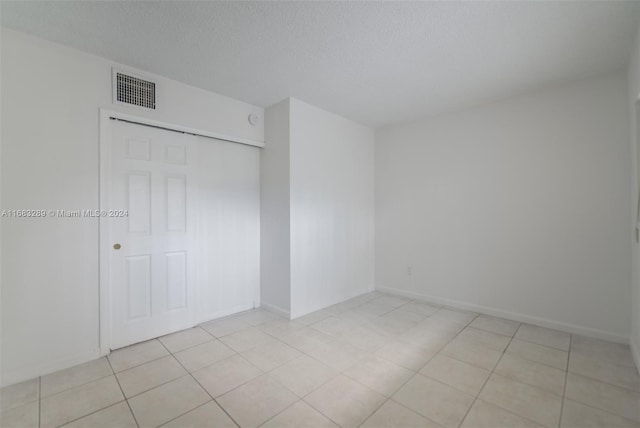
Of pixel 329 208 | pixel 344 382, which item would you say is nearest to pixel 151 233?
pixel 329 208

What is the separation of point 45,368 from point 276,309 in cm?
208

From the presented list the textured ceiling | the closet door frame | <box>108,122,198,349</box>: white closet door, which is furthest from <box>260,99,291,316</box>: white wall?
the closet door frame

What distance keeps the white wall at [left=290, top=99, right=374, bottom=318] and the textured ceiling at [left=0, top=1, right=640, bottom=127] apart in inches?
29.2

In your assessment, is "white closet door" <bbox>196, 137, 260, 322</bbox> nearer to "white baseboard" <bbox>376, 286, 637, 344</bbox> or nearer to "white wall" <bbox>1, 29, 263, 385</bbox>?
"white wall" <bbox>1, 29, 263, 385</bbox>

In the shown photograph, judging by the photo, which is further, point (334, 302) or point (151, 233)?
point (334, 302)

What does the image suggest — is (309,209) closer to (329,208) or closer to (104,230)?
(329,208)

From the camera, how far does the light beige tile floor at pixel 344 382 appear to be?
1.74 meters

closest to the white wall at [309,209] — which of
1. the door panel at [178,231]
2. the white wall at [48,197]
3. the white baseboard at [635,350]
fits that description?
the door panel at [178,231]

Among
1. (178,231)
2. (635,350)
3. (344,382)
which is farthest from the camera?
(178,231)

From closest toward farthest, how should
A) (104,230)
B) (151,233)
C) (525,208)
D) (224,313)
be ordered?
(104,230) → (151,233) → (525,208) → (224,313)

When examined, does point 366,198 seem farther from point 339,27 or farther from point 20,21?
point 20,21

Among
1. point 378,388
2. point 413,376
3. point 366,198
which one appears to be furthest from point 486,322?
point 366,198

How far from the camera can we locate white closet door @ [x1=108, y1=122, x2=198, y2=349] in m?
2.62

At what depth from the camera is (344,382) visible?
2111 mm
